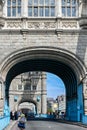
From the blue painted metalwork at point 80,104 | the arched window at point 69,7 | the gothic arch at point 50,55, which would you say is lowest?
the blue painted metalwork at point 80,104

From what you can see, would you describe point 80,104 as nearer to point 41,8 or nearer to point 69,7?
point 69,7

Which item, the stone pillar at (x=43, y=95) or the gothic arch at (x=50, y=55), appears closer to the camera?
the gothic arch at (x=50, y=55)

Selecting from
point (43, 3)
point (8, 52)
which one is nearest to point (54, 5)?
point (43, 3)

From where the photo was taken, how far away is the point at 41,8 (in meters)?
37.0

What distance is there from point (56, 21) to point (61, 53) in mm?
2800

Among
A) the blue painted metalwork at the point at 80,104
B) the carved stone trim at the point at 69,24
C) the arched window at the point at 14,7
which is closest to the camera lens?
the blue painted metalwork at the point at 80,104

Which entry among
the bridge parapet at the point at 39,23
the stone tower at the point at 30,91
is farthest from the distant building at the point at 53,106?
the bridge parapet at the point at 39,23

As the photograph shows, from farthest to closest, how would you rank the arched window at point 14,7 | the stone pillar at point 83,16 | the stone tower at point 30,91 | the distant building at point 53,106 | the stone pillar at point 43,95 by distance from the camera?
the distant building at point 53,106 → the stone tower at point 30,91 → the stone pillar at point 43,95 → the arched window at point 14,7 → the stone pillar at point 83,16

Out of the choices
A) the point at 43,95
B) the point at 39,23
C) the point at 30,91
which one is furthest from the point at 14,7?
the point at 30,91

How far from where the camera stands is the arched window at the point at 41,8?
121 ft

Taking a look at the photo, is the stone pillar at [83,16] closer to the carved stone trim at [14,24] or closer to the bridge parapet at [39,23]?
the bridge parapet at [39,23]

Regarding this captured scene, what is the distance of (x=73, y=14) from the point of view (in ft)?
121

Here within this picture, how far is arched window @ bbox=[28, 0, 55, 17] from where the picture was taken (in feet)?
121

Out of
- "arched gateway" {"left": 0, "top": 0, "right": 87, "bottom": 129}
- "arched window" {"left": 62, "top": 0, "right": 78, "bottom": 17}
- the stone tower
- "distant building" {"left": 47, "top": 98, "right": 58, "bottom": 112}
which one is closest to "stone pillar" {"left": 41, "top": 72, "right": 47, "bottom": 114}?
the stone tower
